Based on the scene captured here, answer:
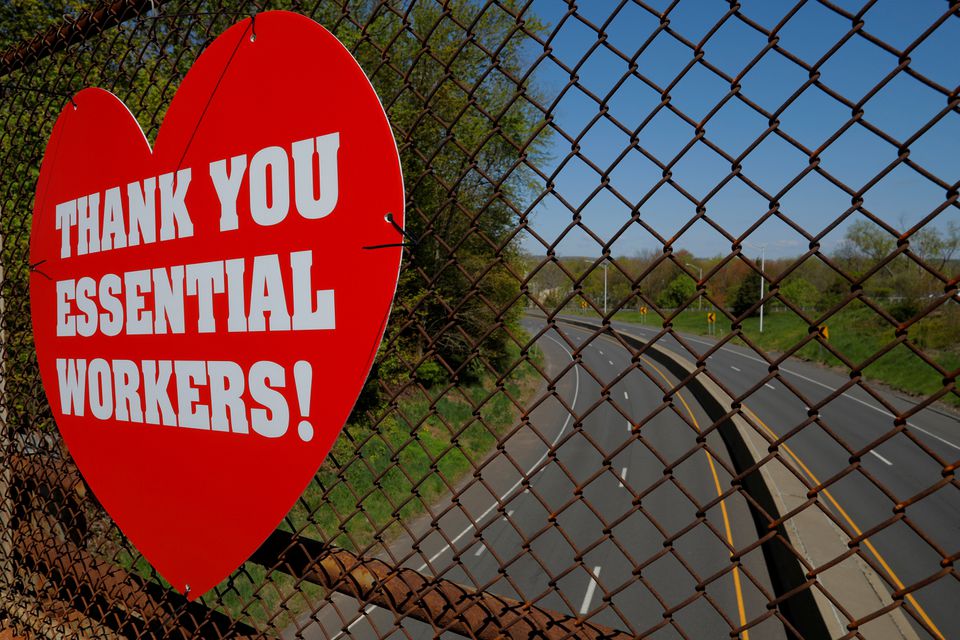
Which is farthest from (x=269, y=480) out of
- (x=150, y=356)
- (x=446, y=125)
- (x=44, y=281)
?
(x=44, y=281)

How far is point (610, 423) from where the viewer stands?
933 inches

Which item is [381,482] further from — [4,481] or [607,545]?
[4,481]

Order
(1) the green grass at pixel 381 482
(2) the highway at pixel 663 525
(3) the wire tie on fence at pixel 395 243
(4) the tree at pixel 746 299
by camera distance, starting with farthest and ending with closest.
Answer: (2) the highway at pixel 663 525 < (1) the green grass at pixel 381 482 < (3) the wire tie on fence at pixel 395 243 < (4) the tree at pixel 746 299

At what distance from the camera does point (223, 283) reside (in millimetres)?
1730

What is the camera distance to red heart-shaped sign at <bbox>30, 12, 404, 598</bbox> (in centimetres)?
147

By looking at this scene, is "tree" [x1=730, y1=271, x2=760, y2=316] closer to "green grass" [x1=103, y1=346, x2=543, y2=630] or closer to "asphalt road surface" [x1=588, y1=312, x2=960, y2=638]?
"asphalt road surface" [x1=588, y1=312, x2=960, y2=638]

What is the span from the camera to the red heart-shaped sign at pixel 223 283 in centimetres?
147

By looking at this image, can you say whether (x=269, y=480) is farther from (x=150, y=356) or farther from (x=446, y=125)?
(x=446, y=125)

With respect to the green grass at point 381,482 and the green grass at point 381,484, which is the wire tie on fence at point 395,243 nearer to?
the green grass at point 381,484

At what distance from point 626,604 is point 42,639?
992 centimetres

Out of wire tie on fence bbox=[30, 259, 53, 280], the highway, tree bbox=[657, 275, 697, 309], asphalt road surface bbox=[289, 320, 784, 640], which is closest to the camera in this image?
tree bbox=[657, 275, 697, 309]

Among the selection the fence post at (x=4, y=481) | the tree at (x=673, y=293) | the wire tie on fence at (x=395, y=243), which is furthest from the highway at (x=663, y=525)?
the wire tie on fence at (x=395, y=243)

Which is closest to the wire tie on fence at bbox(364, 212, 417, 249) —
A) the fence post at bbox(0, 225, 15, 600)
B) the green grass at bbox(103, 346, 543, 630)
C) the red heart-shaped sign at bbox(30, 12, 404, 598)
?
the red heart-shaped sign at bbox(30, 12, 404, 598)

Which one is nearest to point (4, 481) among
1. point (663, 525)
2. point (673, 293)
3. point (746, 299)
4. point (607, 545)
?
point (673, 293)
